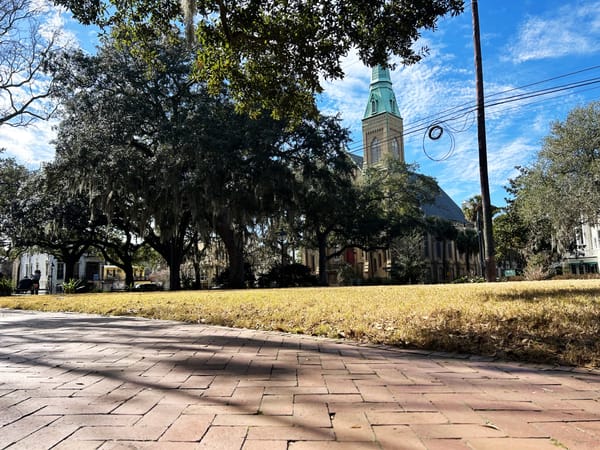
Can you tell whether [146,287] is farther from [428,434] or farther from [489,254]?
[428,434]

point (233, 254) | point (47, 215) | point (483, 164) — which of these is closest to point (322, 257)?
point (233, 254)

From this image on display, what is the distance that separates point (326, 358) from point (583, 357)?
198 cm

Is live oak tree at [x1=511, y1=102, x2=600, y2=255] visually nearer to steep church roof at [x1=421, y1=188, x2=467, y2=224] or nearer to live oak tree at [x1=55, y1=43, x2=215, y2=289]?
live oak tree at [x1=55, y1=43, x2=215, y2=289]

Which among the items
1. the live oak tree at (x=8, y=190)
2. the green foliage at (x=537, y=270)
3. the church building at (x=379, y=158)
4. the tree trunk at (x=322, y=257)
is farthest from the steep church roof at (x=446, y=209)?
the live oak tree at (x=8, y=190)

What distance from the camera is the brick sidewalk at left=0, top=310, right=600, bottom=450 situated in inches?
70.9

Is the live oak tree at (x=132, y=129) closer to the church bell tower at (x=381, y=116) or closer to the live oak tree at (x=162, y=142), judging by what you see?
the live oak tree at (x=162, y=142)

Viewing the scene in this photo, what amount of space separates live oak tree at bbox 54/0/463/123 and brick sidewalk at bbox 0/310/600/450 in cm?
573

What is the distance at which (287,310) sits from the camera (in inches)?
231

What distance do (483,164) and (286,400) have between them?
11.9 metres

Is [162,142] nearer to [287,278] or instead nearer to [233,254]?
[233,254]

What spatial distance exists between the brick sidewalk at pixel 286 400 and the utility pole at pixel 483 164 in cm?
977

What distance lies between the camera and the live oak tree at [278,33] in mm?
6980

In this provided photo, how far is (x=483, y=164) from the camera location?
12383mm

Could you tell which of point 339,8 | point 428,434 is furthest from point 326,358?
point 339,8
